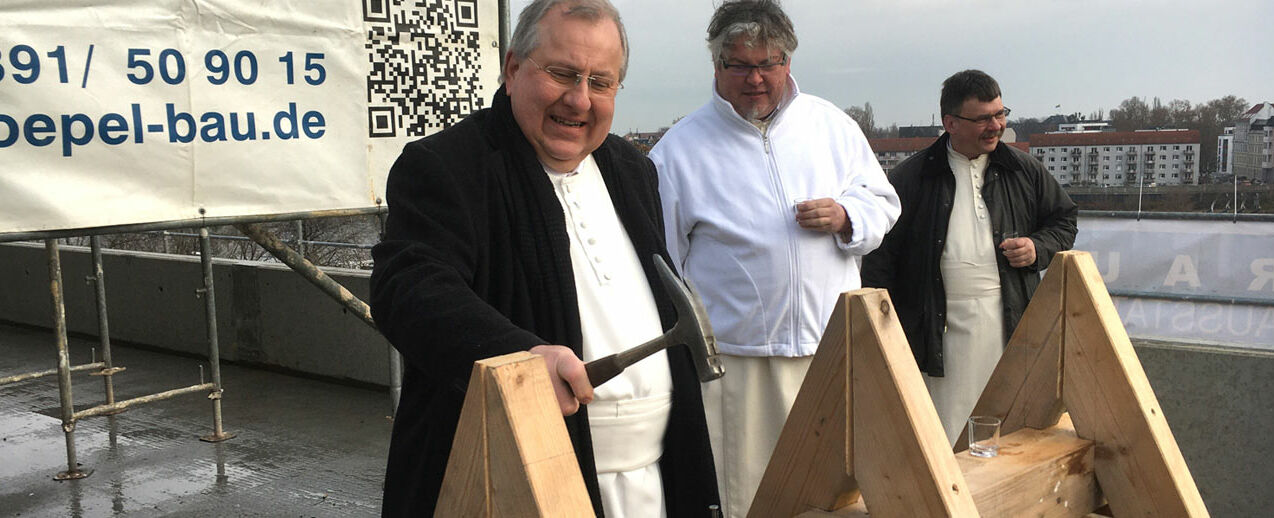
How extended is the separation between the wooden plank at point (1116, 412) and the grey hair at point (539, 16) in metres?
0.96

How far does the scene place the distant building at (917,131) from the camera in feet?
15.0

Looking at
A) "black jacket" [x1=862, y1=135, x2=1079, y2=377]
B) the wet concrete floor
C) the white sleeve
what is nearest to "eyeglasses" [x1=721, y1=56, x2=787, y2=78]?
the white sleeve

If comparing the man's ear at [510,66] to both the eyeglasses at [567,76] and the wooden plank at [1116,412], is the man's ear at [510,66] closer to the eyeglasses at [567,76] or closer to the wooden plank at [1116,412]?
the eyeglasses at [567,76]

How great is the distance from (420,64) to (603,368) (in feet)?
10.3

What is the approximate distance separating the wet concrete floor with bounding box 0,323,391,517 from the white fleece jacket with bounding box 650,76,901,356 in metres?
2.49

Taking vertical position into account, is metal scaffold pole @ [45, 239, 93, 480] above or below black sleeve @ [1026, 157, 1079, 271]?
below

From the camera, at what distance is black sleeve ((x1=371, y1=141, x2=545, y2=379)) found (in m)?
1.64

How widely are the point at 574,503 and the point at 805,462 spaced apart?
22.4 inches

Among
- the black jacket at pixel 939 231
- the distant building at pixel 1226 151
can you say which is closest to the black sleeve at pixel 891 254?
the black jacket at pixel 939 231

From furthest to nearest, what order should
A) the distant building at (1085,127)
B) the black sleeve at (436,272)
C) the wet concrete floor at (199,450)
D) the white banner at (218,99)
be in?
the wet concrete floor at (199,450), the distant building at (1085,127), the white banner at (218,99), the black sleeve at (436,272)

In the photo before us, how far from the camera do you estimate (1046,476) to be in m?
1.89

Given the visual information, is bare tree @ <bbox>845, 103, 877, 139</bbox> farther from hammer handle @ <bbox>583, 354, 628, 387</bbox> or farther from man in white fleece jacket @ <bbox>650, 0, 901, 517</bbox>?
hammer handle @ <bbox>583, 354, 628, 387</bbox>

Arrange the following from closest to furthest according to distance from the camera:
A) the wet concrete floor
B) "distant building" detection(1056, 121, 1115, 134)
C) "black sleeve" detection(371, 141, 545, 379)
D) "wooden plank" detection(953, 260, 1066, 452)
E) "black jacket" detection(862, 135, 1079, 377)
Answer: "black sleeve" detection(371, 141, 545, 379), "wooden plank" detection(953, 260, 1066, 452), "black jacket" detection(862, 135, 1079, 377), "distant building" detection(1056, 121, 1115, 134), the wet concrete floor

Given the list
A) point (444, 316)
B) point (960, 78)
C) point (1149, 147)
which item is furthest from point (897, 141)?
point (444, 316)
